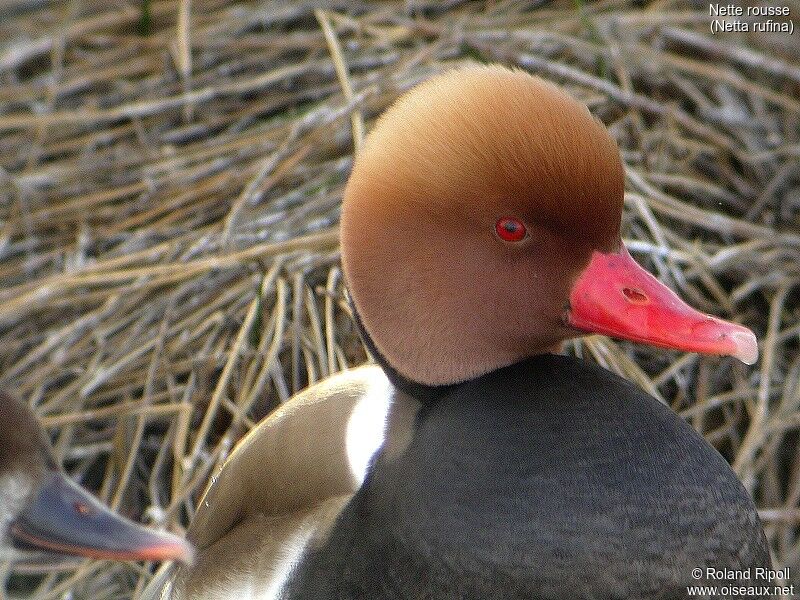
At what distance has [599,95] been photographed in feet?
10.8

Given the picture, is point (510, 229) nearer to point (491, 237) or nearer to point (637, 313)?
point (491, 237)

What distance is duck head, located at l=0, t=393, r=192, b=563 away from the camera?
5.75ft

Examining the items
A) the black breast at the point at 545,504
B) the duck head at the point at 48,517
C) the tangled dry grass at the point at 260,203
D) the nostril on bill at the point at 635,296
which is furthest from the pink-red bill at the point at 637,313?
the tangled dry grass at the point at 260,203

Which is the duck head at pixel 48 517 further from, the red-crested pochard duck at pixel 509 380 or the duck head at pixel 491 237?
the duck head at pixel 491 237

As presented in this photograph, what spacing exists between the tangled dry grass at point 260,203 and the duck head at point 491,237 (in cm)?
101

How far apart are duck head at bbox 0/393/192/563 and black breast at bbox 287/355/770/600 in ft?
0.95

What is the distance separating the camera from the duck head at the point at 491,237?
166 cm

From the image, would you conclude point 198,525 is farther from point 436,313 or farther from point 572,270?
point 572,270

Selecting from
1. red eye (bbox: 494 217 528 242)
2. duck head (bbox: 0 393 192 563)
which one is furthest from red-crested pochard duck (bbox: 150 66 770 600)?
duck head (bbox: 0 393 192 563)

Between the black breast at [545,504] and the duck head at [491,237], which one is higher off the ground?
the duck head at [491,237]

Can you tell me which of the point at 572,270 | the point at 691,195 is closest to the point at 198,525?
the point at 572,270

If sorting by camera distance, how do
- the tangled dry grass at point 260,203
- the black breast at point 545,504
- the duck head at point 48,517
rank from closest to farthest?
the black breast at point 545,504, the duck head at point 48,517, the tangled dry grass at point 260,203

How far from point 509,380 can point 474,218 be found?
266 millimetres

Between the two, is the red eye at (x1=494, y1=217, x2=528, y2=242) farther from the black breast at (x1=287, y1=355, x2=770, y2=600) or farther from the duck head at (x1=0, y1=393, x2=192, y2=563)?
the duck head at (x1=0, y1=393, x2=192, y2=563)
